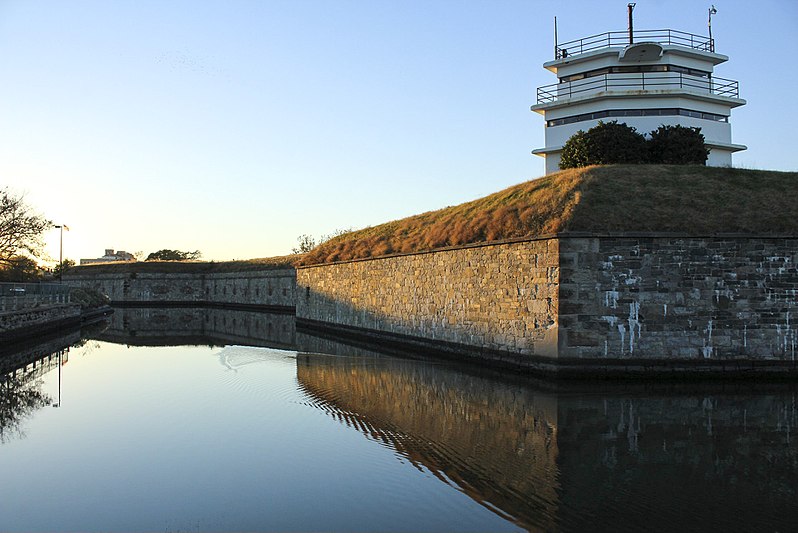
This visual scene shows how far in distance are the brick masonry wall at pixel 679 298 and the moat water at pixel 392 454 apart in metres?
1.04

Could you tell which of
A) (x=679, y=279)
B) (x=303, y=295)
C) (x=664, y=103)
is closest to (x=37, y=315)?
(x=303, y=295)

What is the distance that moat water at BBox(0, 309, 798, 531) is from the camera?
222 inches

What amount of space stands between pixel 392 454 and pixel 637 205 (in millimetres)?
10393

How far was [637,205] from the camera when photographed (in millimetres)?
15359

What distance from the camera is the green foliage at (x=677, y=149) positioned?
80.3 ft

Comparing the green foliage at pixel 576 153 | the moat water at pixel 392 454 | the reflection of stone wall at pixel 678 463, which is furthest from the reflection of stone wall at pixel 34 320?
the green foliage at pixel 576 153

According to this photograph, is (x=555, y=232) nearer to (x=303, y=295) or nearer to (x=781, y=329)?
(x=781, y=329)

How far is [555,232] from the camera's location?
14.4m

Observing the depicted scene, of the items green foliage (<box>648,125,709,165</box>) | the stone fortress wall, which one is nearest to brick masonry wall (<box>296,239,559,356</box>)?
the stone fortress wall

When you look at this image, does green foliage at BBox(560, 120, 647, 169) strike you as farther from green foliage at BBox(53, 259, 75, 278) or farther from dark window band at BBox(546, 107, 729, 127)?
green foliage at BBox(53, 259, 75, 278)

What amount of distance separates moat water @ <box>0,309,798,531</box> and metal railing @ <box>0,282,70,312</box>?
8615mm

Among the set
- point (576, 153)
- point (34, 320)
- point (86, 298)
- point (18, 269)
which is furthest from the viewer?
point (18, 269)

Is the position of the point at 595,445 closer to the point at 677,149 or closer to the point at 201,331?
the point at 677,149

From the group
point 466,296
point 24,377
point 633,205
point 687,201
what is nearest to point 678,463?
point 633,205
